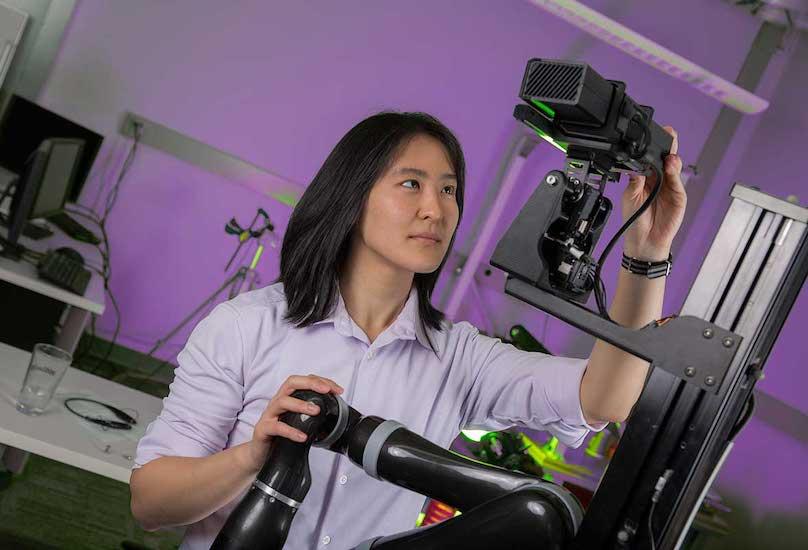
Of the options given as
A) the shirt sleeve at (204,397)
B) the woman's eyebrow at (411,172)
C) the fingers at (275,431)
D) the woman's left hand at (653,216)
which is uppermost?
the woman's left hand at (653,216)

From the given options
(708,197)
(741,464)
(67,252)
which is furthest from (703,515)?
(67,252)

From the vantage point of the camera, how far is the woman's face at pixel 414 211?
1.42 metres

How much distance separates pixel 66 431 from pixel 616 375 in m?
1.23

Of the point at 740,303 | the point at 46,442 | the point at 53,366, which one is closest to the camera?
the point at 740,303

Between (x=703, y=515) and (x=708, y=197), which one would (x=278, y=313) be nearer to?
(x=703, y=515)

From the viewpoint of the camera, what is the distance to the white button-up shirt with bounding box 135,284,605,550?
1375mm

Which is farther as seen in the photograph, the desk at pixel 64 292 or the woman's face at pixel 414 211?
the desk at pixel 64 292

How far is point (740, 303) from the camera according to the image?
850 millimetres

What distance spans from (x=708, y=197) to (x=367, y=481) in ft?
14.3

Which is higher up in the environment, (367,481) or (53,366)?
(367,481)

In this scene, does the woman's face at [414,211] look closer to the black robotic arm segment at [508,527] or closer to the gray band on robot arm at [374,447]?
the gray band on robot arm at [374,447]

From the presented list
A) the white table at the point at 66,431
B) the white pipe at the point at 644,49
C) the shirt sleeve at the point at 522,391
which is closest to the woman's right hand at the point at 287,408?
the shirt sleeve at the point at 522,391

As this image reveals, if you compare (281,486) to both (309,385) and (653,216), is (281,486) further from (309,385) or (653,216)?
(653,216)

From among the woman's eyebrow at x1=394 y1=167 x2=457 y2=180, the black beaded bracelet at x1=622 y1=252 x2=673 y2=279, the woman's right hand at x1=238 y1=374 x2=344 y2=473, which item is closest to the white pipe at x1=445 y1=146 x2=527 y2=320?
the woman's eyebrow at x1=394 y1=167 x2=457 y2=180
